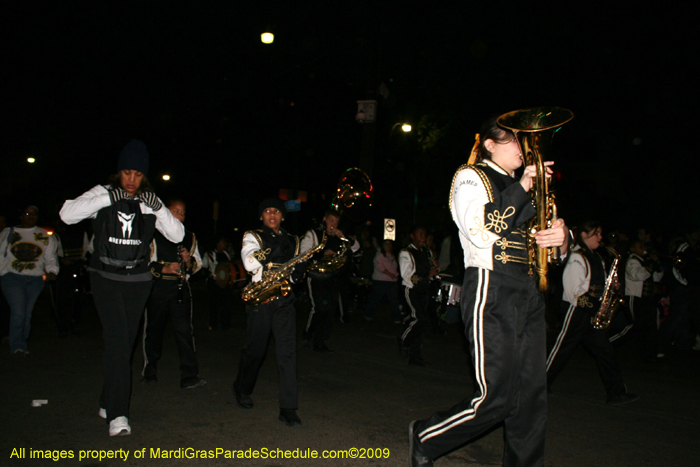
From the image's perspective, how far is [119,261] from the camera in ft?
13.1

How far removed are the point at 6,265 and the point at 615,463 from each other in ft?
24.4

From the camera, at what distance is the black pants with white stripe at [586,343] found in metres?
5.30

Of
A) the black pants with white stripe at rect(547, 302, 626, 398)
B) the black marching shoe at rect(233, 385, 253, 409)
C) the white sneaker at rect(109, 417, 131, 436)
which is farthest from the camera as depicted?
the black pants with white stripe at rect(547, 302, 626, 398)

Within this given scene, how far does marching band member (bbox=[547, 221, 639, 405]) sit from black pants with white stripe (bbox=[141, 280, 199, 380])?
3820 mm

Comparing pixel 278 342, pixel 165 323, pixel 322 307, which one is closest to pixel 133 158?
pixel 278 342

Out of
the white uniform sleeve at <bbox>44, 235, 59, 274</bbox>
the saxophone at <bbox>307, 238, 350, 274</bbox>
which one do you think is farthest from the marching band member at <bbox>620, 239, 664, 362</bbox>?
the white uniform sleeve at <bbox>44, 235, 59, 274</bbox>

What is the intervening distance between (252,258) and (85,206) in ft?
4.77

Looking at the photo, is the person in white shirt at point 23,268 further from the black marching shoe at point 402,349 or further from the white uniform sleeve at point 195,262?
the black marching shoe at point 402,349

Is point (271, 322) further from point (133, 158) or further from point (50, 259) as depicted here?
point (50, 259)

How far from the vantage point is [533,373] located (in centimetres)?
296

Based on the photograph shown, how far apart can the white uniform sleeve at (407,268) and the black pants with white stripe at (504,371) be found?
4.39m

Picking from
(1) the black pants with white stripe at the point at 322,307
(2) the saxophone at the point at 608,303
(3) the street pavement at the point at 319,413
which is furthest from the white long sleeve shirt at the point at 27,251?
(2) the saxophone at the point at 608,303

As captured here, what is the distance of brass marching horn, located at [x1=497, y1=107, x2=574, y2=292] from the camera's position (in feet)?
9.52

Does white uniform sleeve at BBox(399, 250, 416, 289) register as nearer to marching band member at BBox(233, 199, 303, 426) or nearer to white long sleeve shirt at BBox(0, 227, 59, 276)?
marching band member at BBox(233, 199, 303, 426)
